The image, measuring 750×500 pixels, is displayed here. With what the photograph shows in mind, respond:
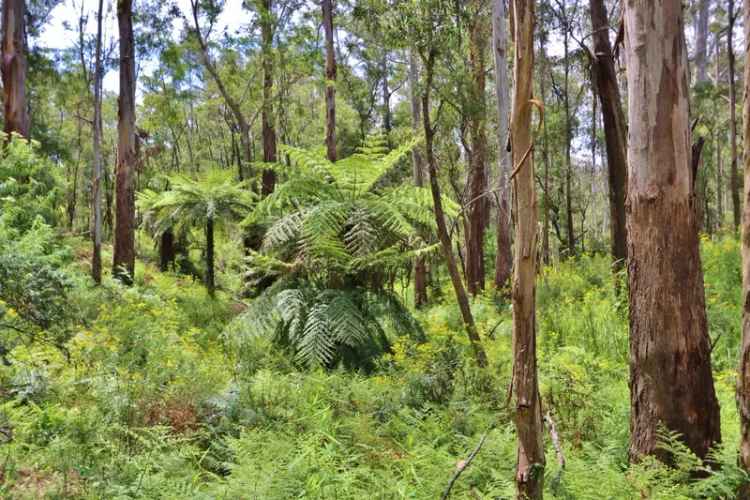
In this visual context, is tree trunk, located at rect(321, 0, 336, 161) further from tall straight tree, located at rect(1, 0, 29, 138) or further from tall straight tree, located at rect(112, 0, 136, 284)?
tall straight tree, located at rect(1, 0, 29, 138)

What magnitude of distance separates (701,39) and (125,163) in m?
26.4

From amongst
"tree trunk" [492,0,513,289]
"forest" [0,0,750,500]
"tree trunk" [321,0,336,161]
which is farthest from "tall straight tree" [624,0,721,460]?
"tree trunk" [321,0,336,161]

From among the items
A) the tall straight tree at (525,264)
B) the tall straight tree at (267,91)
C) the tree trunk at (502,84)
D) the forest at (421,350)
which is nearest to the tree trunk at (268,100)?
the tall straight tree at (267,91)

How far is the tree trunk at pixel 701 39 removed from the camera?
80.8ft

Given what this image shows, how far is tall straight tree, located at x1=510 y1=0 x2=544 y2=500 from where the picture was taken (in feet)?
5.93

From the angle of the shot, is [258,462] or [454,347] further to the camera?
[454,347]

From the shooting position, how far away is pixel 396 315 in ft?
19.4

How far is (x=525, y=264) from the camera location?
71.8 inches

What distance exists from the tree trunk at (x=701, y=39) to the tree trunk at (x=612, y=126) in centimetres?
2182

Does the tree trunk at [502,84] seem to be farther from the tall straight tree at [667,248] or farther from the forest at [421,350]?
the tall straight tree at [667,248]

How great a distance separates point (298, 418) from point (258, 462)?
2.69 ft

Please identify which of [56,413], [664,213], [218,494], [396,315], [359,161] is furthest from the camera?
[359,161]

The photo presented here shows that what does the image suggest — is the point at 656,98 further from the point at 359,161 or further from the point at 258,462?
the point at 359,161

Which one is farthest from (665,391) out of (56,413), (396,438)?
(56,413)
